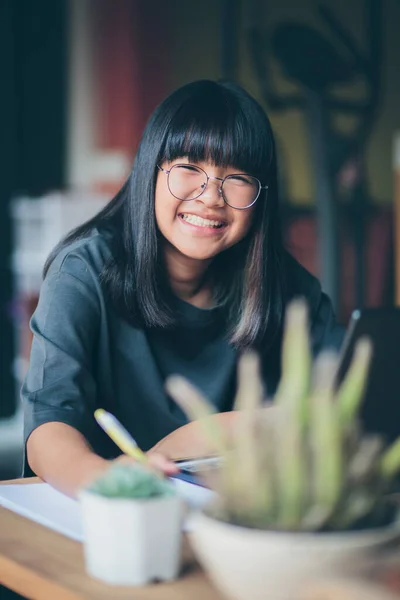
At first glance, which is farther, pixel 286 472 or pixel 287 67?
pixel 287 67

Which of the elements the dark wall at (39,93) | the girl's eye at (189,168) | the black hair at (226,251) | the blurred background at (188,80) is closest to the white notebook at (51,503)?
the black hair at (226,251)

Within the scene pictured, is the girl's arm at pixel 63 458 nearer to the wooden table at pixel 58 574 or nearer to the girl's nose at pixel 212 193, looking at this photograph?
the wooden table at pixel 58 574

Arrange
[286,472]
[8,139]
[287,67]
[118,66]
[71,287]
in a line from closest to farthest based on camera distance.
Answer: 1. [286,472]
2. [71,287]
3. [287,67]
4. [8,139]
5. [118,66]

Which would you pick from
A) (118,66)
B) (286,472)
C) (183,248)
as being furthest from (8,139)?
(286,472)

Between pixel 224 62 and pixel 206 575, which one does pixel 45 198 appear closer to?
pixel 224 62

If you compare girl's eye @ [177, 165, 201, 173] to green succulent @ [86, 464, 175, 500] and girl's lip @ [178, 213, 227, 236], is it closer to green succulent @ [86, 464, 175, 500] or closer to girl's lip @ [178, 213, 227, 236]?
girl's lip @ [178, 213, 227, 236]

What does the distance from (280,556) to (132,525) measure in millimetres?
145

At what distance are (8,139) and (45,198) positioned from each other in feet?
1.16

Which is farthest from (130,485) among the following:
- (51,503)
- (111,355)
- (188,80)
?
(188,80)

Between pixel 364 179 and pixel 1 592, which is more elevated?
pixel 364 179

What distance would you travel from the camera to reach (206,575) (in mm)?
821

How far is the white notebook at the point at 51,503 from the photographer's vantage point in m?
0.97

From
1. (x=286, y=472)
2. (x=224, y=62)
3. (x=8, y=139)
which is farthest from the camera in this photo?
(x=8, y=139)

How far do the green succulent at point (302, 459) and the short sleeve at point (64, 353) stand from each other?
576 millimetres
